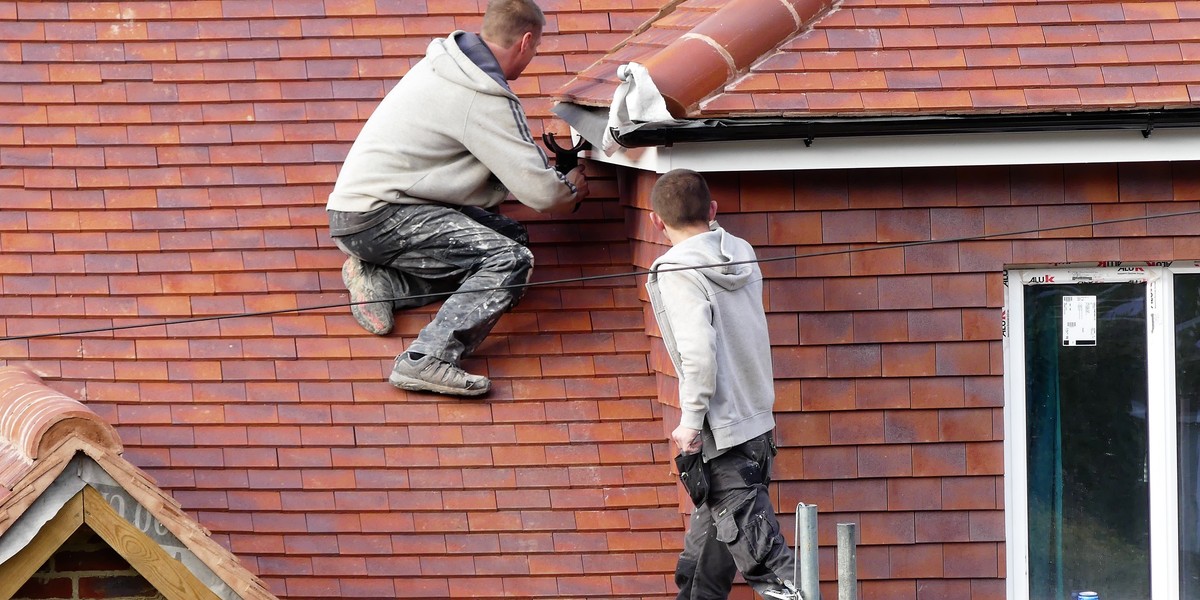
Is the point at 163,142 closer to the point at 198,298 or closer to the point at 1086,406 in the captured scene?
the point at 198,298

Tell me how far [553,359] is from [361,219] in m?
1.05

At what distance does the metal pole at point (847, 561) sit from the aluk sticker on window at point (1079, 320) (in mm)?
1499

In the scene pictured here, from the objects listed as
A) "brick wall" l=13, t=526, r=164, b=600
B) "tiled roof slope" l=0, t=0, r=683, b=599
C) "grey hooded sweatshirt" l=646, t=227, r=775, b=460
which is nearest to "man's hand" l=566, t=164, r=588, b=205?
"tiled roof slope" l=0, t=0, r=683, b=599

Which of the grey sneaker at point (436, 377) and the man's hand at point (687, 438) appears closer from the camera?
the man's hand at point (687, 438)

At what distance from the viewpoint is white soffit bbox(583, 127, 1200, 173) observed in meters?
5.42

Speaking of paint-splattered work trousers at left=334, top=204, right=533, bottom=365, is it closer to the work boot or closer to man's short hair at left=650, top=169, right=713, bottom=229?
the work boot

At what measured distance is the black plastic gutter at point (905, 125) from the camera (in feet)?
17.4

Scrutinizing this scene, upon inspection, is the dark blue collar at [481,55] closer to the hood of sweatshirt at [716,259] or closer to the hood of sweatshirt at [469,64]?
the hood of sweatshirt at [469,64]

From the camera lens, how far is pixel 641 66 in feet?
17.7

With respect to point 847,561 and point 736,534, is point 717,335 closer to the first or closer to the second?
point 736,534

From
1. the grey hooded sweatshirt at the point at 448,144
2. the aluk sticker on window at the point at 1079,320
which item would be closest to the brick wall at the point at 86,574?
the grey hooded sweatshirt at the point at 448,144

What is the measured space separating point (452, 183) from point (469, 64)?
1.73 ft

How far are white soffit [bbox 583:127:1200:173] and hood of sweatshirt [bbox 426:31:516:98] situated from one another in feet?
3.01

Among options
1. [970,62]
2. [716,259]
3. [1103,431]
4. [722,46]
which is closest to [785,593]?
[716,259]
